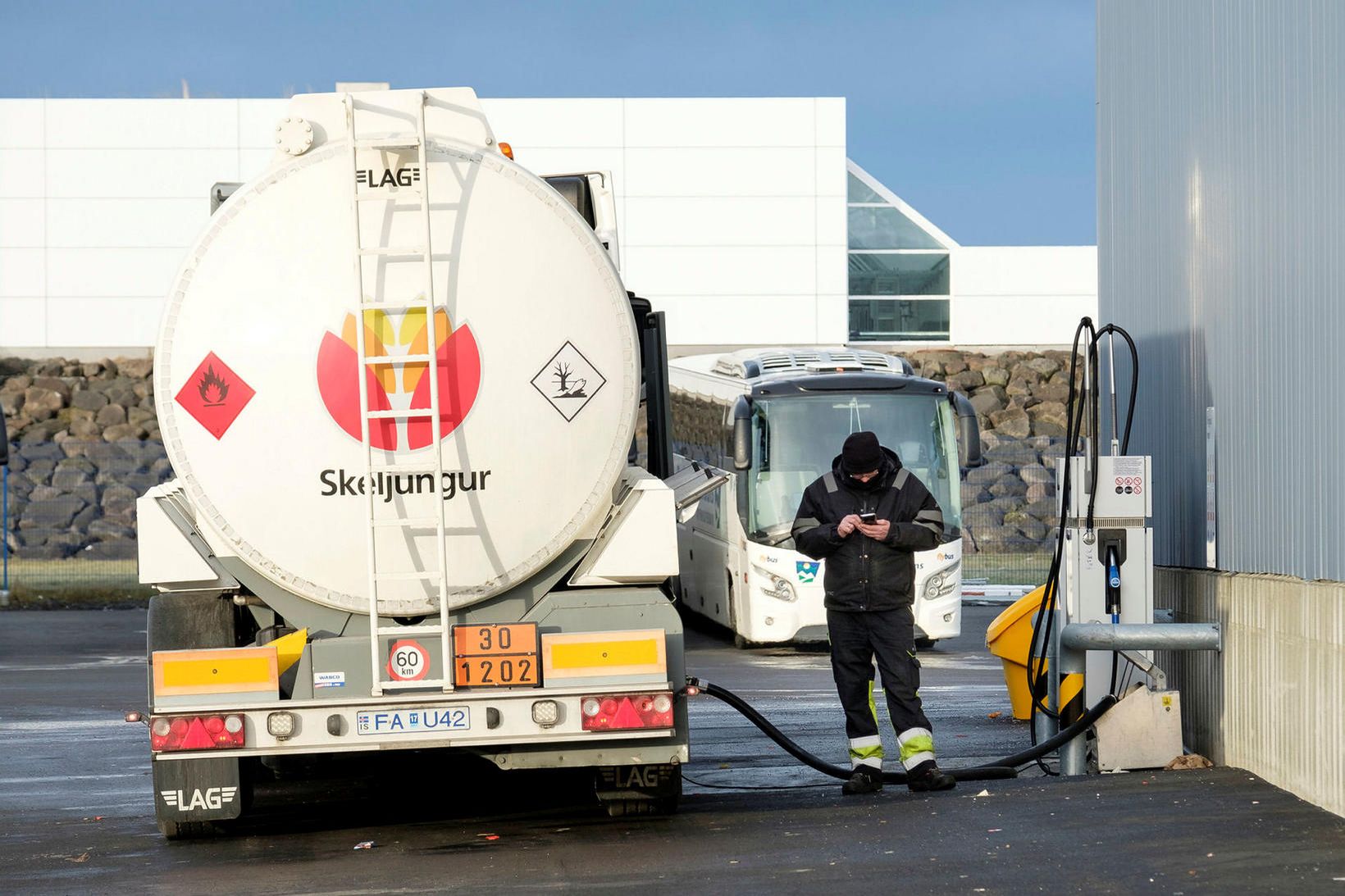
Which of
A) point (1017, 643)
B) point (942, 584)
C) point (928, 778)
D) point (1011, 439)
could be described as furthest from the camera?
point (1011, 439)

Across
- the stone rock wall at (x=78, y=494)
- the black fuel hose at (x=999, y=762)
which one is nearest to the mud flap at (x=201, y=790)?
the black fuel hose at (x=999, y=762)

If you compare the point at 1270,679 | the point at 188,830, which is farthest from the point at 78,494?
the point at 1270,679

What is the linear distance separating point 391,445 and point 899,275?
A: 3640cm

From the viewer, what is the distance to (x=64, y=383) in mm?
41281

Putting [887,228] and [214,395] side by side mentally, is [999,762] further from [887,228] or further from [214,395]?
[887,228]

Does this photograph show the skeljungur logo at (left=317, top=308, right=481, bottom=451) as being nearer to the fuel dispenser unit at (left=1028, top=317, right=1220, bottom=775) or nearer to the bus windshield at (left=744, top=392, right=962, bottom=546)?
the fuel dispenser unit at (left=1028, top=317, right=1220, bottom=775)

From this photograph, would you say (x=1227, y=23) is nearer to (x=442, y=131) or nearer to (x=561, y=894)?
(x=442, y=131)

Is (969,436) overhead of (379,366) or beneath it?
beneath

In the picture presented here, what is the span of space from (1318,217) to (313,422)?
464 centimetres

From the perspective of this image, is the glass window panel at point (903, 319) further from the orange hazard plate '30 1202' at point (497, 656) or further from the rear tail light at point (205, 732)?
the rear tail light at point (205, 732)

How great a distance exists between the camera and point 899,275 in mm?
43094

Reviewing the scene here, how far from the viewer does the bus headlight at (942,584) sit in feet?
62.5

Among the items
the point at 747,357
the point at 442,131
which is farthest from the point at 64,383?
the point at 442,131

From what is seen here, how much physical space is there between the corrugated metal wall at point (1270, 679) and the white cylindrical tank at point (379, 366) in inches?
133
